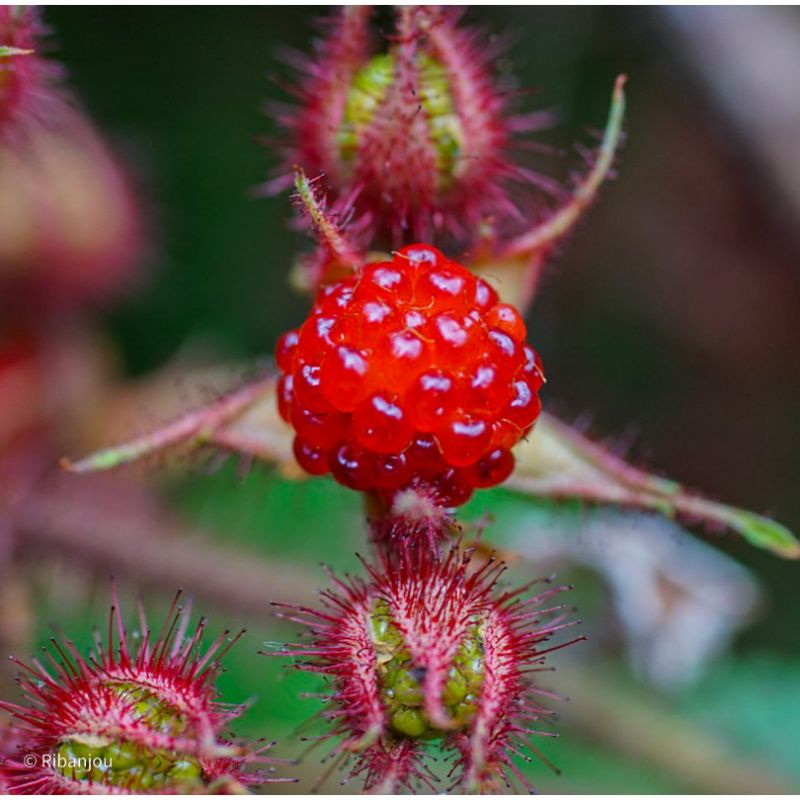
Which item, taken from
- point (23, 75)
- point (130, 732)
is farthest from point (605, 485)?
point (23, 75)

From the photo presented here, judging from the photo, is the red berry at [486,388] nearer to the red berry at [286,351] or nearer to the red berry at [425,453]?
the red berry at [425,453]

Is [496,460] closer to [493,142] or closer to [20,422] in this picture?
[493,142]

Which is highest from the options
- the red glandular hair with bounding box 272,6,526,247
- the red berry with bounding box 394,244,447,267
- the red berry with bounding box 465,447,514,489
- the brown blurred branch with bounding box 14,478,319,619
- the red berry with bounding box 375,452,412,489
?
the red glandular hair with bounding box 272,6,526,247

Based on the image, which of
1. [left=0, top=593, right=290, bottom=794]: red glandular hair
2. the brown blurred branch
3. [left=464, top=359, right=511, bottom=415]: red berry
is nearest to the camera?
[left=0, top=593, right=290, bottom=794]: red glandular hair

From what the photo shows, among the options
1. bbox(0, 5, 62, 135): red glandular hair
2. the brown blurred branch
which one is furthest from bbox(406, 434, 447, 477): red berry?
the brown blurred branch

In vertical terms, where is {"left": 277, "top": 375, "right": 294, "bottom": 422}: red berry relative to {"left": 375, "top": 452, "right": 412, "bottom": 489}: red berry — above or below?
→ below

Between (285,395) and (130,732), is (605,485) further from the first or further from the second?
(130,732)

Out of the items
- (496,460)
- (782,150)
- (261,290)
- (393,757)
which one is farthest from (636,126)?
(393,757)

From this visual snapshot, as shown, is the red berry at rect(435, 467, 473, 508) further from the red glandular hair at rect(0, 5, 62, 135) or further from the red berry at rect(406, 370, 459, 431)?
the red glandular hair at rect(0, 5, 62, 135)
